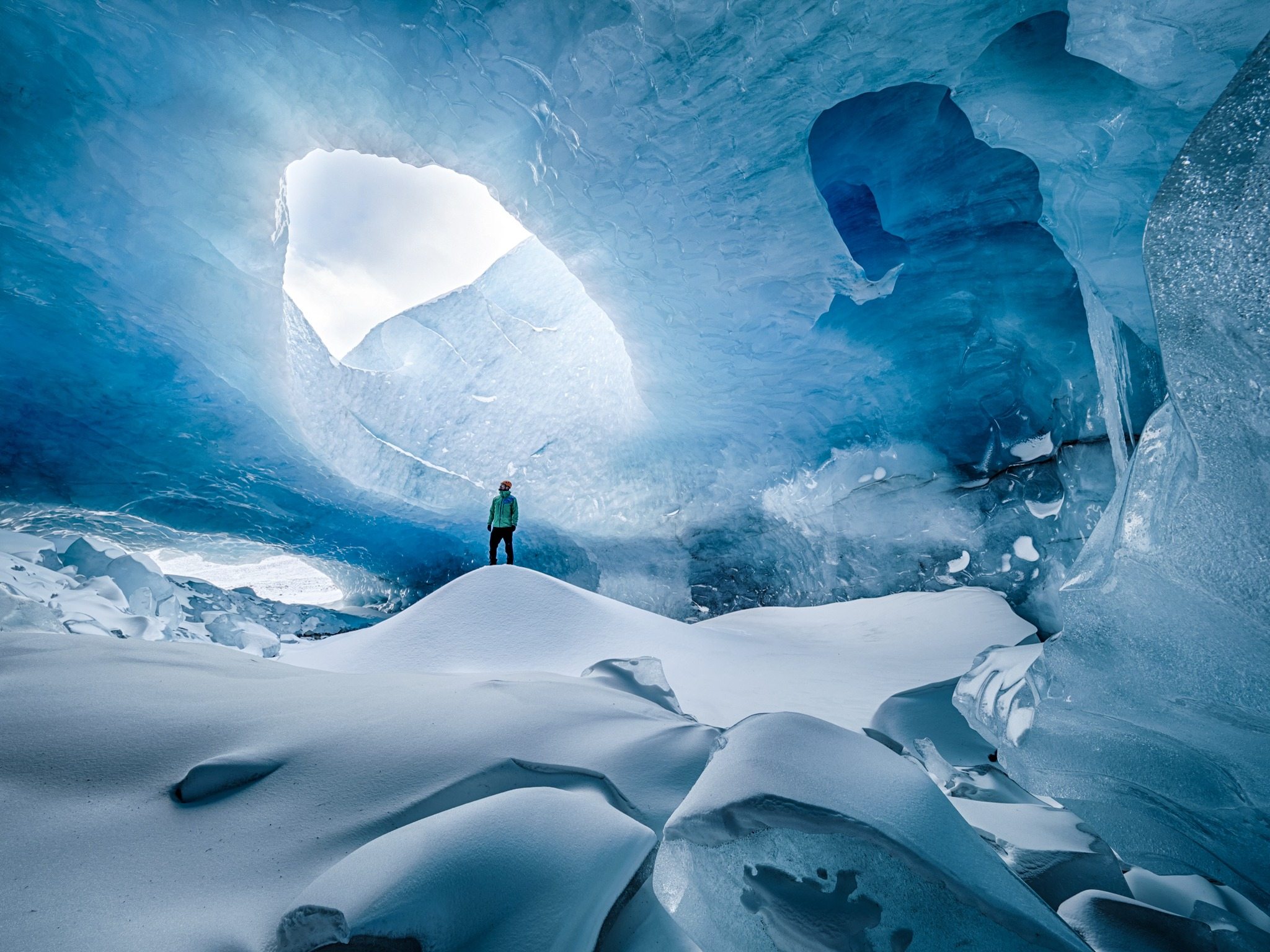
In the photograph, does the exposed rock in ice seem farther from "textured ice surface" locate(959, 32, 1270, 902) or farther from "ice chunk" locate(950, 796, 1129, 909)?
"textured ice surface" locate(959, 32, 1270, 902)

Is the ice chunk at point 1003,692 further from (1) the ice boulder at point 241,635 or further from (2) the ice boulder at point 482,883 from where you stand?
(1) the ice boulder at point 241,635

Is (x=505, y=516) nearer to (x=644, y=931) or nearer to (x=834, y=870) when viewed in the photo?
(x=644, y=931)

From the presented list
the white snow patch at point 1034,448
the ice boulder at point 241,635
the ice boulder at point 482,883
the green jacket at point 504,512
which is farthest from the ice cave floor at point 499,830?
the green jacket at point 504,512

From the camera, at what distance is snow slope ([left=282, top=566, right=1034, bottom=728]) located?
9.87 feet

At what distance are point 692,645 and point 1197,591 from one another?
2668mm

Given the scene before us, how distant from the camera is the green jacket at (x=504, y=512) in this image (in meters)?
6.02

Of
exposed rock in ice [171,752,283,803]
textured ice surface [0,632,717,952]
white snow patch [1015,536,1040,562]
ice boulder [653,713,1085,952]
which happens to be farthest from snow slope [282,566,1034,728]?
exposed rock in ice [171,752,283,803]

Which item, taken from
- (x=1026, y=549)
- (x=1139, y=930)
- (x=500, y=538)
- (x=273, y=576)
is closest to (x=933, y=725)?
(x=1139, y=930)

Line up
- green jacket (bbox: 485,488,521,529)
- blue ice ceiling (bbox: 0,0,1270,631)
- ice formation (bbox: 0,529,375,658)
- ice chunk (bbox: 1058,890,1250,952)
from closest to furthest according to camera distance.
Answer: ice chunk (bbox: 1058,890,1250,952) < ice formation (bbox: 0,529,375,658) < blue ice ceiling (bbox: 0,0,1270,631) < green jacket (bbox: 485,488,521,529)

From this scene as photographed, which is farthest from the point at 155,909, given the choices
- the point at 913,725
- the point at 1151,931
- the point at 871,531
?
the point at 871,531

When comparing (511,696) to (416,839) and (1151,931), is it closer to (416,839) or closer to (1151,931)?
(416,839)

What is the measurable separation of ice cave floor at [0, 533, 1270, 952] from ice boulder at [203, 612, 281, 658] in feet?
6.12

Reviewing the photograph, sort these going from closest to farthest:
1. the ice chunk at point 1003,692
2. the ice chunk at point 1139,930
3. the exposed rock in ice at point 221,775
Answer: the ice chunk at point 1139,930 < the exposed rock in ice at point 221,775 < the ice chunk at point 1003,692

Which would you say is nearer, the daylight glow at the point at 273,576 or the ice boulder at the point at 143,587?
the ice boulder at the point at 143,587
